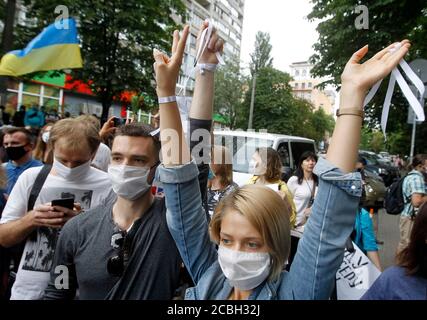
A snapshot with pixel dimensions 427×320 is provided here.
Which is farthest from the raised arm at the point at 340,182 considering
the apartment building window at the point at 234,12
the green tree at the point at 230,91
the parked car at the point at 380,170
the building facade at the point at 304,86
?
the apartment building window at the point at 234,12

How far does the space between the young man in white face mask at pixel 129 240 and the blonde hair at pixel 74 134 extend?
510 mm

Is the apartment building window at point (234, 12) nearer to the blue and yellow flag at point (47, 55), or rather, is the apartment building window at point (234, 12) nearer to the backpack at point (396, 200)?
the backpack at point (396, 200)

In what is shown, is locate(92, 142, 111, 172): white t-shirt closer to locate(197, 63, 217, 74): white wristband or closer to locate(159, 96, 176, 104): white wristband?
locate(197, 63, 217, 74): white wristband

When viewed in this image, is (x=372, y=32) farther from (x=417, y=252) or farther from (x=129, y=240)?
(x=129, y=240)

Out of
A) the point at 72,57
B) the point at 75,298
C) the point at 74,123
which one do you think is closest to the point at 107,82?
the point at 72,57

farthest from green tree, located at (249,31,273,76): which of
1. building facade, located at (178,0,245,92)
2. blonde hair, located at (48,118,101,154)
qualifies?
blonde hair, located at (48,118,101,154)

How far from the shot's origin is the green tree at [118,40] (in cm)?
1119

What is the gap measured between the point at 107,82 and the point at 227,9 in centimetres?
5666

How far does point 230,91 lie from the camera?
33.3 m

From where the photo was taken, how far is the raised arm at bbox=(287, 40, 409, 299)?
1.16 metres

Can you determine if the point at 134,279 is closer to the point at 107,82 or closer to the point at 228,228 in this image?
the point at 228,228

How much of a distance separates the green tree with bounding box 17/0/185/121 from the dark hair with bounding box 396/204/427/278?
1054cm

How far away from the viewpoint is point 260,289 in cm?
144

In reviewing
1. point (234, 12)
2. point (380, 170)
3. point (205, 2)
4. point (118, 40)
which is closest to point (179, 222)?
point (118, 40)
